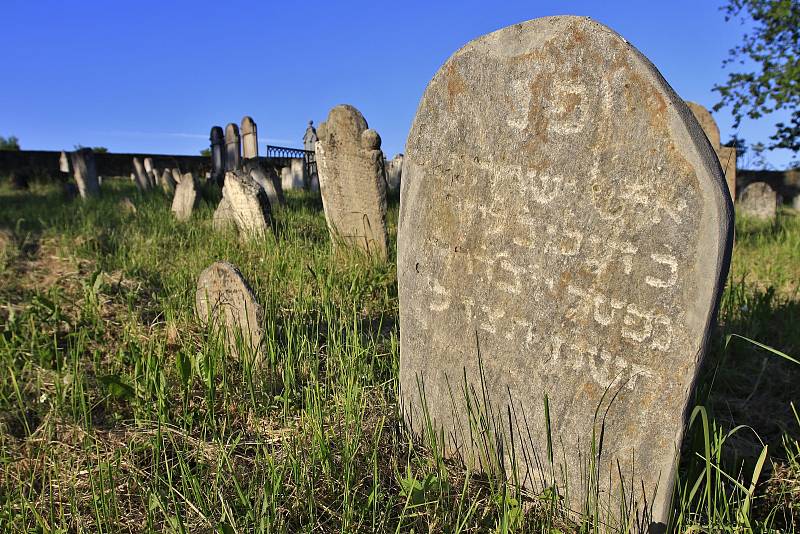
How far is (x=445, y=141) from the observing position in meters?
2.20

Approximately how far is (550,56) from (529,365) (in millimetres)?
1003

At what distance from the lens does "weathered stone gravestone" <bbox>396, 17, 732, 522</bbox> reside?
68.1 inches

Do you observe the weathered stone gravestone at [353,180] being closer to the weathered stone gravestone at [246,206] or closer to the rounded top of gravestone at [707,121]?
the weathered stone gravestone at [246,206]

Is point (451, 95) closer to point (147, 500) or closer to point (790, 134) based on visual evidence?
point (147, 500)

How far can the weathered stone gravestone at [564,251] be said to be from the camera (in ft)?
5.68

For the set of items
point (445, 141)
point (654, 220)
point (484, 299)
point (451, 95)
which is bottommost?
point (484, 299)

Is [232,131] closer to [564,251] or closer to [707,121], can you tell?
[707,121]

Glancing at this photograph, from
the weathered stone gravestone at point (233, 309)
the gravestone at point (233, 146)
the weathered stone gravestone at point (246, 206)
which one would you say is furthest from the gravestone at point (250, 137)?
the weathered stone gravestone at point (233, 309)

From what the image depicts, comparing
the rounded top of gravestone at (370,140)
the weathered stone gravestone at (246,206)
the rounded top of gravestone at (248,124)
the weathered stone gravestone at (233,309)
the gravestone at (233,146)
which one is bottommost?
the weathered stone gravestone at (233,309)

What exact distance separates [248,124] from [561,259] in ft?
44.4

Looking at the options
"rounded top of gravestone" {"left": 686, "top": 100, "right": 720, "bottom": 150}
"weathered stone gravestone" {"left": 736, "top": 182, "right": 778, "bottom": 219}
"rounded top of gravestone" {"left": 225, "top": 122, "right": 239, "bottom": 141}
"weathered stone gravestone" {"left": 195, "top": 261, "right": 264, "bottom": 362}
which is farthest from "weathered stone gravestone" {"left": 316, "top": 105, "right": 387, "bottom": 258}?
"rounded top of gravestone" {"left": 225, "top": 122, "right": 239, "bottom": 141}

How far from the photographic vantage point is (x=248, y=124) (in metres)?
14.4

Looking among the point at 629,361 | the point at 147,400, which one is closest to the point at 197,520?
the point at 147,400

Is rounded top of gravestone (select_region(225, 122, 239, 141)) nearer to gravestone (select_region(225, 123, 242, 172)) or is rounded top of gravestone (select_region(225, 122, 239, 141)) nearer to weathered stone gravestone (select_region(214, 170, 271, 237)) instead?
gravestone (select_region(225, 123, 242, 172))
